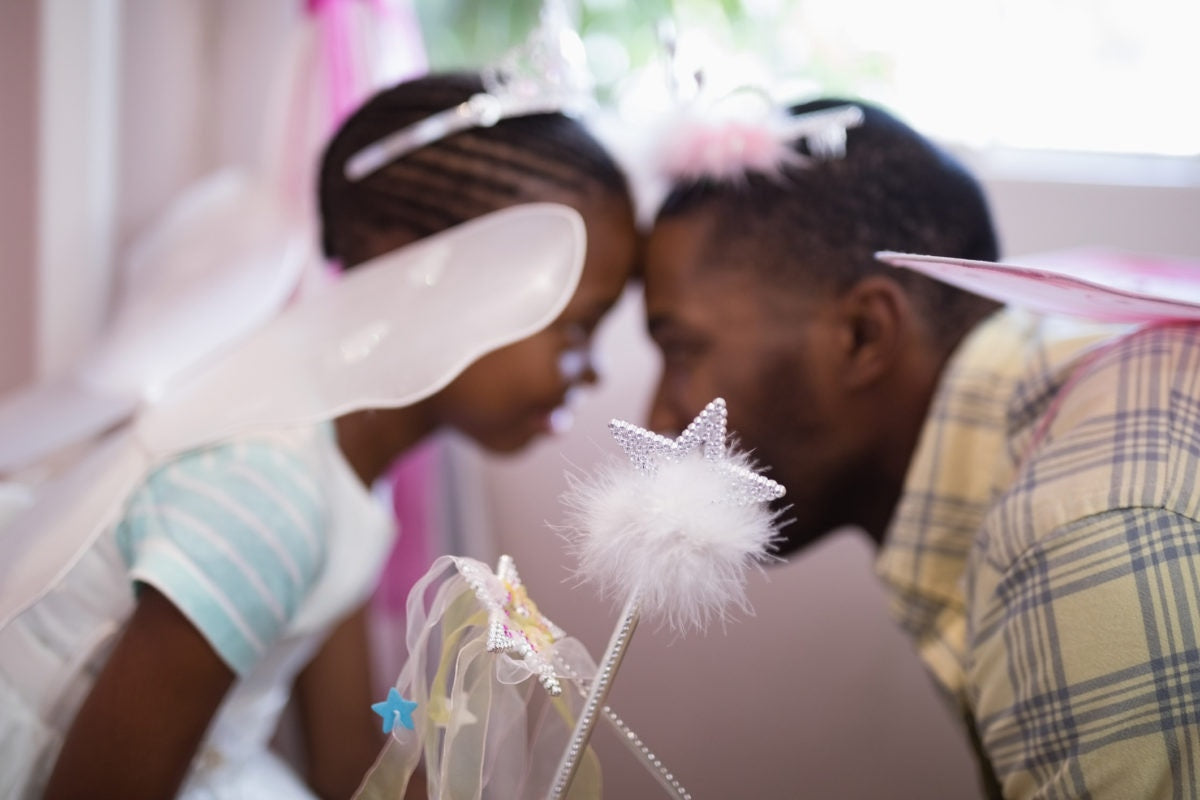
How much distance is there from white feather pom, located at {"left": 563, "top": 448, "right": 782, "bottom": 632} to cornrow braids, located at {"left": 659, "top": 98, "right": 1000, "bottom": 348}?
447mm

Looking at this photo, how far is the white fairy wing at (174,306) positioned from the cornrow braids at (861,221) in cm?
49

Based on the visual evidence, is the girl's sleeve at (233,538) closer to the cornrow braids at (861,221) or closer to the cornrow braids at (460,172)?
the cornrow braids at (460,172)

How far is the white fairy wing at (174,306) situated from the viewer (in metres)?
0.94

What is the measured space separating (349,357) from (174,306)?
0.43m

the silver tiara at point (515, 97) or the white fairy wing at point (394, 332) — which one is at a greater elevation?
the silver tiara at point (515, 97)

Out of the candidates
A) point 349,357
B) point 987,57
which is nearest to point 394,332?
point 349,357

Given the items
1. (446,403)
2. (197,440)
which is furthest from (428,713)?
(446,403)

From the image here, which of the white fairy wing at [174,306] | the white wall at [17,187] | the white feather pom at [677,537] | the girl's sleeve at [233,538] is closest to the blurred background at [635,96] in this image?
the white wall at [17,187]

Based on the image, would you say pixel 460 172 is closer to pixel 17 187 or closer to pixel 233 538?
pixel 233 538

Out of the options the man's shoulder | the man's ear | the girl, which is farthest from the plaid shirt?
the girl

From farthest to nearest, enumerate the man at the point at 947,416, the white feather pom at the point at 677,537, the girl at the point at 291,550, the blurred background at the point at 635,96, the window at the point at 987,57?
the window at the point at 987,57
the blurred background at the point at 635,96
the girl at the point at 291,550
the man at the point at 947,416
the white feather pom at the point at 677,537

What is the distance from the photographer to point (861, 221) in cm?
86

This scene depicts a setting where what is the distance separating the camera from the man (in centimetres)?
53

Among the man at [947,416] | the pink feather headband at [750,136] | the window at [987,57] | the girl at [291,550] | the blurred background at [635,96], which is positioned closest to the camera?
the man at [947,416]
